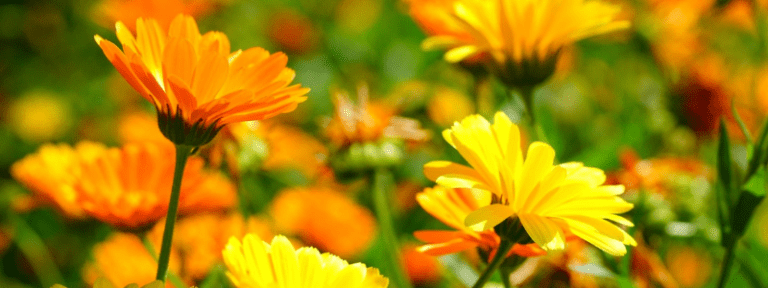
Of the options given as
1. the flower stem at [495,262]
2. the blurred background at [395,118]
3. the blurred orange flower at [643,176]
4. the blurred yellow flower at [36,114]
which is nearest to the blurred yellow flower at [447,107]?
the blurred background at [395,118]

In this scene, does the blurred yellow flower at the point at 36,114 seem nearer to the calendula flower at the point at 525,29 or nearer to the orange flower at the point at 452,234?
the calendula flower at the point at 525,29

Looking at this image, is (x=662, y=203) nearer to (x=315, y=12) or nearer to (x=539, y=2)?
(x=539, y=2)

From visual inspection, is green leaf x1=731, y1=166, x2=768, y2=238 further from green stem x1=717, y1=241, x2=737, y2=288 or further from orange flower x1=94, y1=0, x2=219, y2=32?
orange flower x1=94, y1=0, x2=219, y2=32

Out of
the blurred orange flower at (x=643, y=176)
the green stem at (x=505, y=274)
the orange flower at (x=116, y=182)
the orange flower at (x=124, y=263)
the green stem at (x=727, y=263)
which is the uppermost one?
the orange flower at (x=116, y=182)

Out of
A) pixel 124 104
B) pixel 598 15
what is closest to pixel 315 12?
pixel 124 104

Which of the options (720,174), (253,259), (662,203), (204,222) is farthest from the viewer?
(204,222)
